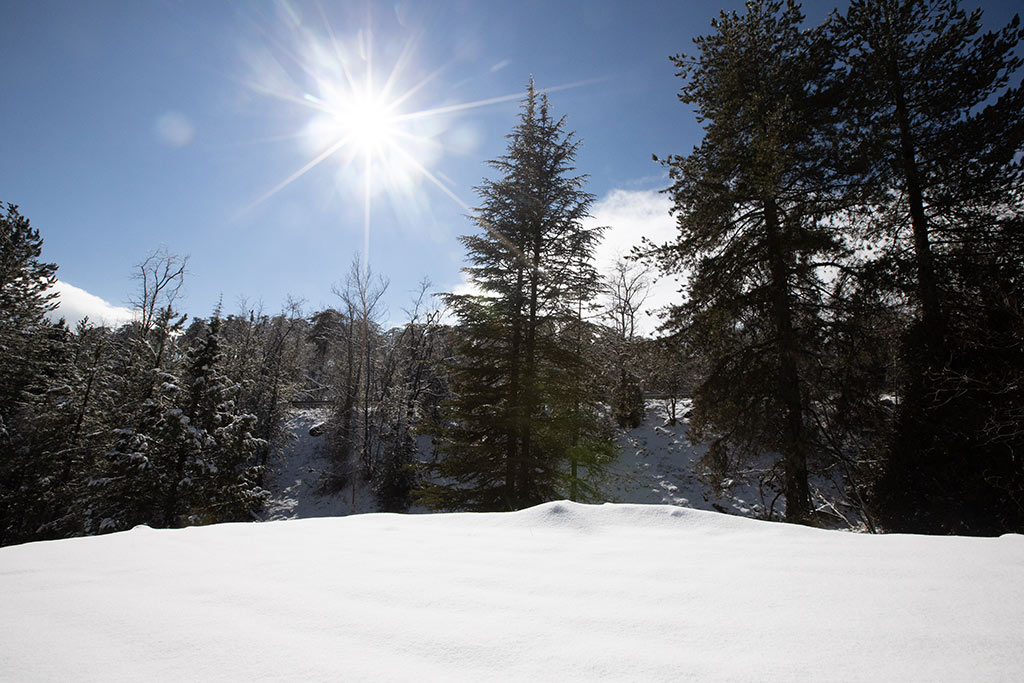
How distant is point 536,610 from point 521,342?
32.3ft

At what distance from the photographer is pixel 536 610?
170cm

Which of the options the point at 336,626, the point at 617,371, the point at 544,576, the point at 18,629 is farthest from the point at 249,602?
the point at 617,371

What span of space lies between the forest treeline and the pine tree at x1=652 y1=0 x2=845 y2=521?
54 mm

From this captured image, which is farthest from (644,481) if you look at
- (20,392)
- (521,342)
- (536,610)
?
(20,392)

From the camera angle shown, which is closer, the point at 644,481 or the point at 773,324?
the point at 773,324

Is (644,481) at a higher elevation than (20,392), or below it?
below

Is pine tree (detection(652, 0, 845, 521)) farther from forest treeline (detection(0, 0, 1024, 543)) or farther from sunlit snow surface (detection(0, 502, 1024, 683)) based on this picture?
sunlit snow surface (detection(0, 502, 1024, 683))

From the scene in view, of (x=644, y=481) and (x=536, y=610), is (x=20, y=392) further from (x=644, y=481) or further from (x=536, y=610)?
(x=644, y=481)

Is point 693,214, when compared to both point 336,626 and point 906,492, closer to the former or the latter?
point 906,492

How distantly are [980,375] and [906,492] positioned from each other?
2.23 meters

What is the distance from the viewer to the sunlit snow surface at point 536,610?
1.25 meters

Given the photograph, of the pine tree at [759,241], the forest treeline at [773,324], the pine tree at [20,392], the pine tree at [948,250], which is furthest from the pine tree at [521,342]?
the pine tree at [20,392]

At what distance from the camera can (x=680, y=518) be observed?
128 inches

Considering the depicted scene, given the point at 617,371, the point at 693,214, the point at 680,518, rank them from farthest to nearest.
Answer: the point at 617,371 < the point at 693,214 < the point at 680,518
